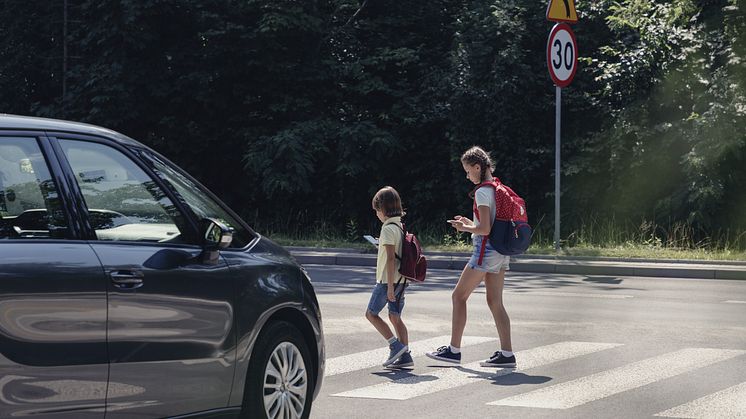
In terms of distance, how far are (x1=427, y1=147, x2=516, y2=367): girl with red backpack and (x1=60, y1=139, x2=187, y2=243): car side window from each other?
395 centimetres

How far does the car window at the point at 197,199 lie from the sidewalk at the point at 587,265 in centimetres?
1195

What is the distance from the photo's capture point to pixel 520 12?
82.2 feet

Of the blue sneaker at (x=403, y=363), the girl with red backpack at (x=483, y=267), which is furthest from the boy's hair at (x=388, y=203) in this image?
the blue sneaker at (x=403, y=363)

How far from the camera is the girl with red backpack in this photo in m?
9.41

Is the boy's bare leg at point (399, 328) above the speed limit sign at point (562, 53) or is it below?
below

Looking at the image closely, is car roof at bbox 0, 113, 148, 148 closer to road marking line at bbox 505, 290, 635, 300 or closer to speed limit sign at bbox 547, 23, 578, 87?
road marking line at bbox 505, 290, 635, 300

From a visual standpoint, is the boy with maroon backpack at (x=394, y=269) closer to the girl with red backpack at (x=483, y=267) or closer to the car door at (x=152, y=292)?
the girl with red backpack at (x=483, y=267)

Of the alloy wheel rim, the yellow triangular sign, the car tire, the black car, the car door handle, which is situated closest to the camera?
the black car

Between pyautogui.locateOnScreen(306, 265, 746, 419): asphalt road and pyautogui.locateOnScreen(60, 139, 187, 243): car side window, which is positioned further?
pyautogui.locateOnScreen(306, 265, 746, 419): asphalt road

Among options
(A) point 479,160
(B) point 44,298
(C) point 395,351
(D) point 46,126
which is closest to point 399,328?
(C) point 395,351

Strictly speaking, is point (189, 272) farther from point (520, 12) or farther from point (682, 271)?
point (520, 12)

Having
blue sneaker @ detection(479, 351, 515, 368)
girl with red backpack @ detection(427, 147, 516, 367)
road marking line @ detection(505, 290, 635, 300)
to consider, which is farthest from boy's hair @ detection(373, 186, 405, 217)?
road marking line @ detection(505, 290, 635, 300)

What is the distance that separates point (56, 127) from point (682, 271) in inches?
524

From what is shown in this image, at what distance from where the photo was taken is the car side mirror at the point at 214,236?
5.83m
